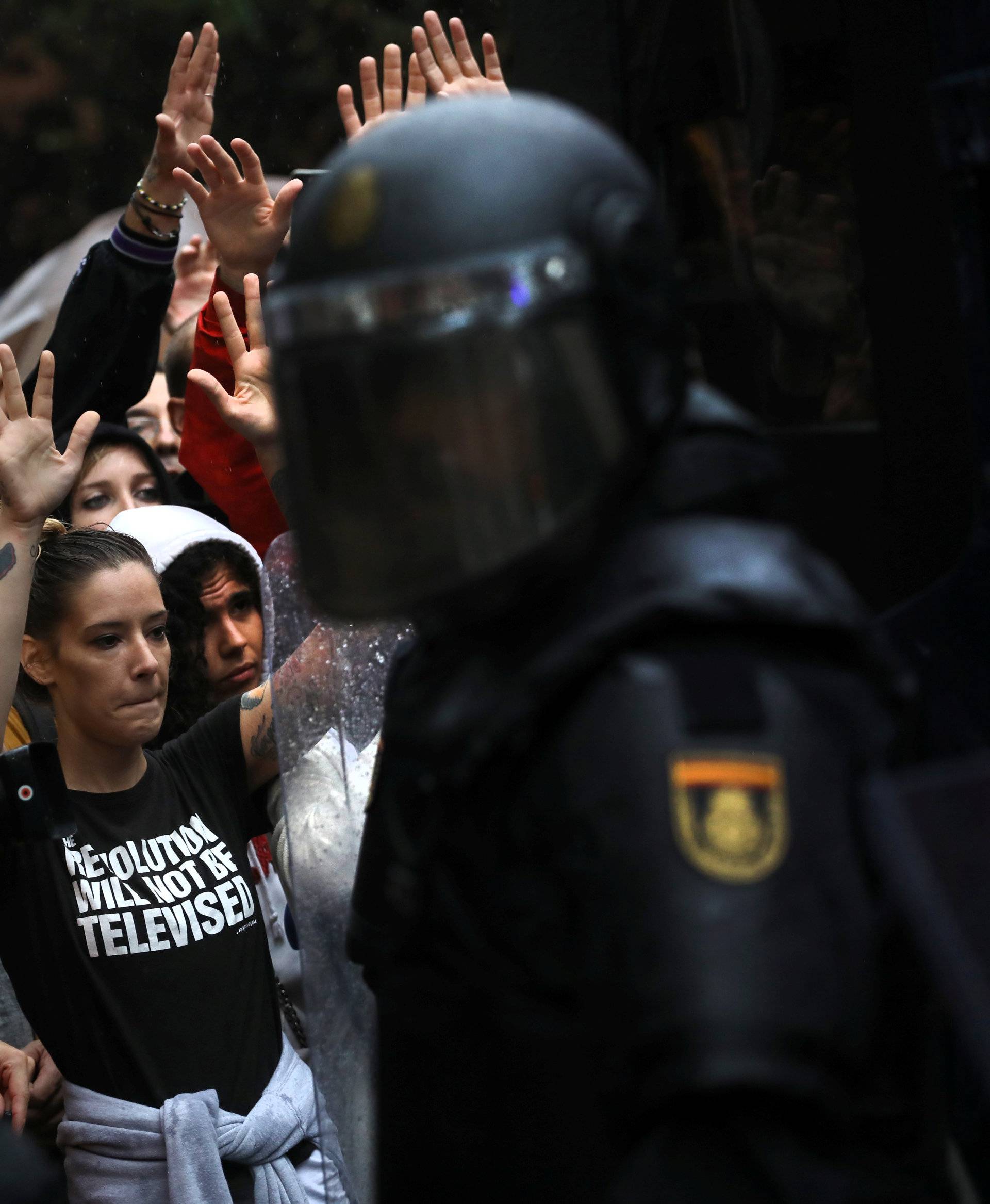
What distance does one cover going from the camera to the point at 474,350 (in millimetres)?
973

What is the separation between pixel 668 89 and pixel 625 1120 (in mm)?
1561

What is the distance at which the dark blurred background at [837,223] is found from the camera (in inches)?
51.1

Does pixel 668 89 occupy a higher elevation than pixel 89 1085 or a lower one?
higher

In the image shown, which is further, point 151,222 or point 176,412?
point 176,412

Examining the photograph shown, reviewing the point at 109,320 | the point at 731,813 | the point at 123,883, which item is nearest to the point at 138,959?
the point at 123,883

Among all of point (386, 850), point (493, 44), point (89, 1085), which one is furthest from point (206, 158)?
point (386, 850)

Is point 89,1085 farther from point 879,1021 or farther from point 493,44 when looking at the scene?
point 493,44

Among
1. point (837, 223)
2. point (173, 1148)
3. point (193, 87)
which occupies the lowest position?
point (173, 1148)

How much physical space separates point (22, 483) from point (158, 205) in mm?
976

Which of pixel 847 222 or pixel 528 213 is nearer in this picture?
pixel 528 213

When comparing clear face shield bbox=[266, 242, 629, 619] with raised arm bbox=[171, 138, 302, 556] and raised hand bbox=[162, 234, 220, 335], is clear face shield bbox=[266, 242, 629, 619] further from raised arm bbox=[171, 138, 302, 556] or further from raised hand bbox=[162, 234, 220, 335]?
raised hand bbox=[162, 234, 220, 335]

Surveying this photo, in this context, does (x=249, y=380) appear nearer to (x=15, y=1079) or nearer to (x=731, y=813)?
(x=15, y=1079)

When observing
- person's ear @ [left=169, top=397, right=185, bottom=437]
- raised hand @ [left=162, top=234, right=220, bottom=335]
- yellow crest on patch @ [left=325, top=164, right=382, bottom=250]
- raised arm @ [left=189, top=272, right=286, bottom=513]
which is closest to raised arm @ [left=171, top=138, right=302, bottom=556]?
raised arm @ [left=189, top=272, right=286, bottom=513]

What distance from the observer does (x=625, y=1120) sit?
2.92ft
